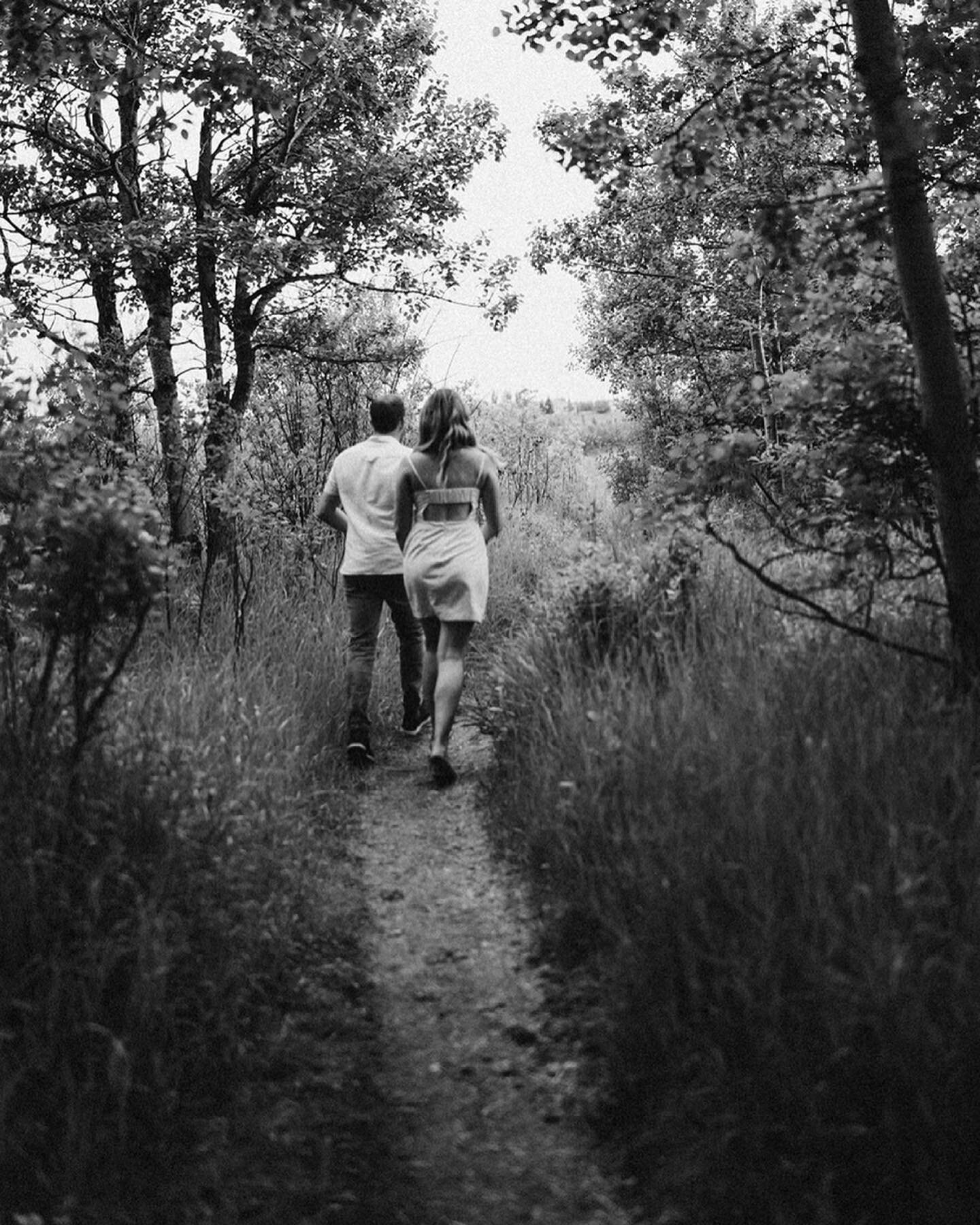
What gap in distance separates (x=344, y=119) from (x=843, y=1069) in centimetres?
1304

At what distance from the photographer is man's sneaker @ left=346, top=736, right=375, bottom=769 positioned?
668 cm

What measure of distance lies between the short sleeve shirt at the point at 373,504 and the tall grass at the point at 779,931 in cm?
249

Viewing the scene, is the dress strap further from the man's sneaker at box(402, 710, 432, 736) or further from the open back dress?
the man's sneaker at box(402, 710, 432, 736)

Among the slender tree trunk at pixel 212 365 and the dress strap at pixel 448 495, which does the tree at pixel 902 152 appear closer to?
the dress strap at pixel 448 495

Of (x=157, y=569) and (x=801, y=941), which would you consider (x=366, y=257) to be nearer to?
(x=157, y=569)

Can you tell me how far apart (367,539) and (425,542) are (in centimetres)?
67

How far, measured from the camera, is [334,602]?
8.78 metres

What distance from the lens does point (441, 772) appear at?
631 centimetres

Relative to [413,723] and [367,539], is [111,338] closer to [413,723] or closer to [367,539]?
[367,539]

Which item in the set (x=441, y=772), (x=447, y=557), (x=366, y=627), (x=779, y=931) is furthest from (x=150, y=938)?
(x=366, y=627)

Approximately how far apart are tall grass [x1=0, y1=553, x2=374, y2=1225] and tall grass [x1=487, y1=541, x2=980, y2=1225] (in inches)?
42.6

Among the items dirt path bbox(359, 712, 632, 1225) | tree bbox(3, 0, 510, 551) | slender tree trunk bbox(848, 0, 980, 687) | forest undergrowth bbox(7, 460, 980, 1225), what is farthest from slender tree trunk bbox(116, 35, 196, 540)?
slender tree trunk bbox(848, 0, 980, 687)

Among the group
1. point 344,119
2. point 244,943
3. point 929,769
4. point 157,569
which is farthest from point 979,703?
point 344,119

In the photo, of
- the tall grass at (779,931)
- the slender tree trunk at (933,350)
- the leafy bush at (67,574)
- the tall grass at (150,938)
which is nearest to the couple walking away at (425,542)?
the tall grass at (150,938)
